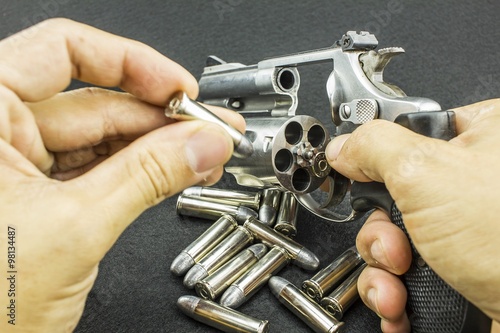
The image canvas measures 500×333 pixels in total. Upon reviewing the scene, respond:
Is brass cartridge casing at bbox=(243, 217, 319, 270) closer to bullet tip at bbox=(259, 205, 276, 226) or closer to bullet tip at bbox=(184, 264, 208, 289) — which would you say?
bullet tip at bbox=(259, 205, 276, 226)

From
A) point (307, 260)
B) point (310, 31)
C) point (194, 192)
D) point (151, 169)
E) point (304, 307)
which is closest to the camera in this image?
point (151, 169)

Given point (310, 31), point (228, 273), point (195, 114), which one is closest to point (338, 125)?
point (195, 114)

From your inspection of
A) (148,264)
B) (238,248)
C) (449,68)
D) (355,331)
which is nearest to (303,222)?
(238,248)

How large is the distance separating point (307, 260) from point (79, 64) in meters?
0.82

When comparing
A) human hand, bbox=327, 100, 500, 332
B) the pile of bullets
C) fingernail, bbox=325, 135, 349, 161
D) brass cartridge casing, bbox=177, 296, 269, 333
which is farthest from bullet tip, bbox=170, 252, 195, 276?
human hand, bbox=327, 100, 500, 332

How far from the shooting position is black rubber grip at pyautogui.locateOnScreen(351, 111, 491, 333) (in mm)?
760

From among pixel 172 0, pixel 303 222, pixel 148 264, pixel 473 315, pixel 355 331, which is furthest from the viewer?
pixel 172 0

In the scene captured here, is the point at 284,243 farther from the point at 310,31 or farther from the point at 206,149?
the point at 310,31

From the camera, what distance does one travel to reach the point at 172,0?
1.98 m

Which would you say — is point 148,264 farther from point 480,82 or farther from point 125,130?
point 480,82

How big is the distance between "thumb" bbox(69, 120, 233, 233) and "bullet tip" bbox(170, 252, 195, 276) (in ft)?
2.02

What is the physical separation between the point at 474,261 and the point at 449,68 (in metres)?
1.37

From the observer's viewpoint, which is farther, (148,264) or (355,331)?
(148,264)

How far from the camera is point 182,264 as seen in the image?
51.6 inches
